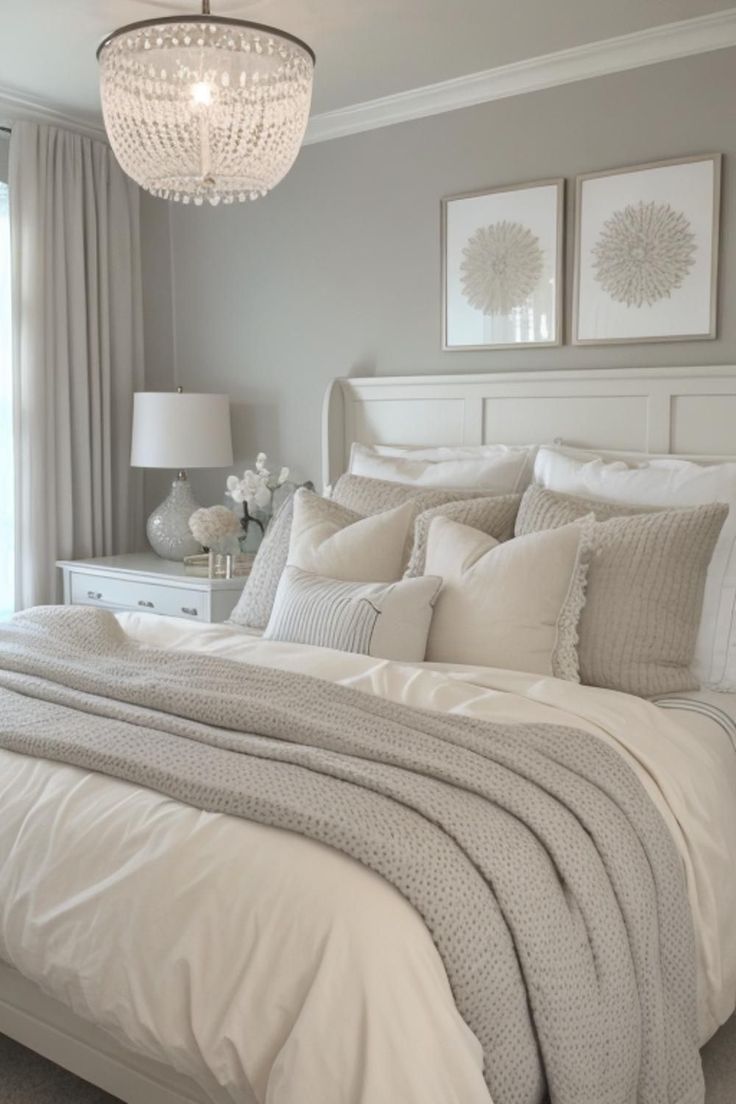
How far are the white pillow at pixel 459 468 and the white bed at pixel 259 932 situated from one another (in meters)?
0.94

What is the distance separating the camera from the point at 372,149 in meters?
Answer: 3.81

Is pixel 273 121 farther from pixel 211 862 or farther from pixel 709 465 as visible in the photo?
pixel 211 862

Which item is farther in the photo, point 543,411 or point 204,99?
point 543,411

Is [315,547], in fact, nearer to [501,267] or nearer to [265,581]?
[265,581]

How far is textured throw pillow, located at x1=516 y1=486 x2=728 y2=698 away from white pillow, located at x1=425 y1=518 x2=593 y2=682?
0.15ft

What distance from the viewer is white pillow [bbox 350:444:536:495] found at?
3.14 m

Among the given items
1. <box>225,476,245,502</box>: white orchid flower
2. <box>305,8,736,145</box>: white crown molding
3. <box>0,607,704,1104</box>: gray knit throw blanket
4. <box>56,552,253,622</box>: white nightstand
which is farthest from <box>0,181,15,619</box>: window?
<box>0,607,704,1104</box>: gray knit throw blanket

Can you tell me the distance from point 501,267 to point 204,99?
1397 millimetres

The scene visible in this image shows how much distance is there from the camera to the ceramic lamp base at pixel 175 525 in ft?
13.4

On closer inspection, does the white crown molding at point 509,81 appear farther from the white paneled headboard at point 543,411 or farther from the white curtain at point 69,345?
the white paneled headboard at point 543,411

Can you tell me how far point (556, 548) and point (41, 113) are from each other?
2686mm

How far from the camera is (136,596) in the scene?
3.90 meters

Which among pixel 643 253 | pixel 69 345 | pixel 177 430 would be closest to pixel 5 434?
pixel 69 345

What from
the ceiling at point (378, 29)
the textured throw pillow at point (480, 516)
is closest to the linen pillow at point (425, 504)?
the textured throw pillow at point (480, 516)
